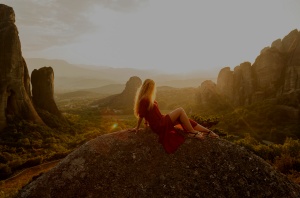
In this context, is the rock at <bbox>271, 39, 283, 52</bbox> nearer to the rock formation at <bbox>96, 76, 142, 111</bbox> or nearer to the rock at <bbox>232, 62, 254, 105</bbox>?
the rock at <bbox>232, 62, 254, 105</bbox>

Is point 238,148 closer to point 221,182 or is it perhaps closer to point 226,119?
point 221,182

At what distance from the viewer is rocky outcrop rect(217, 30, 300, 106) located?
85188 millimetres

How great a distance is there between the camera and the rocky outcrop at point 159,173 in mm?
8844

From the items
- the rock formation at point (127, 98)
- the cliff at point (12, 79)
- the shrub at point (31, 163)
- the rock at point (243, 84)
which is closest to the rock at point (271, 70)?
the rock at point (243, 84)

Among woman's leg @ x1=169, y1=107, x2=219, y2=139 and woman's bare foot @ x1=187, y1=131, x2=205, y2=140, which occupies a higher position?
woman's leg @ x1=169, y1=107, x2=219, y2=139

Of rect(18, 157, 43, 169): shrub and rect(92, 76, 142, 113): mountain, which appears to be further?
rect(92, 76, 142, 113): mountain

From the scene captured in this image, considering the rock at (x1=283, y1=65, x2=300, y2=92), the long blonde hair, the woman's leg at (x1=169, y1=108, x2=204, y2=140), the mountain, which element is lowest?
the mountain

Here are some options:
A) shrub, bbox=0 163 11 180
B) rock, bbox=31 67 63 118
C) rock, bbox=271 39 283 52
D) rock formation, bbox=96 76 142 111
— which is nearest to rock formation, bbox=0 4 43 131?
rock, bbox=31 67 63 118

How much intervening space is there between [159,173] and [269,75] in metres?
92.6

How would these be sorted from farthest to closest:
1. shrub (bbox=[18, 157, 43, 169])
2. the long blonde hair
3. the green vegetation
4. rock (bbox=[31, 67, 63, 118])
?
rock (bbox=[31, 67, 63, 118]) < shrub (bbox=[18, 157, 43, 169]) < the green vegetation < the long blonde hair

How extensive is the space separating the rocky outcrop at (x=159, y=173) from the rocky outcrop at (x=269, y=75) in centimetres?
7951

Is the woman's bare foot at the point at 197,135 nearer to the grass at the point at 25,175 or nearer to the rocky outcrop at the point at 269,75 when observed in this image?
the grass at the point at 25,175

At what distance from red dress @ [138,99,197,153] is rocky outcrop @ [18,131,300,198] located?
243 mm

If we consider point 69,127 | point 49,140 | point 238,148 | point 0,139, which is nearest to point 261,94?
point 69,127
